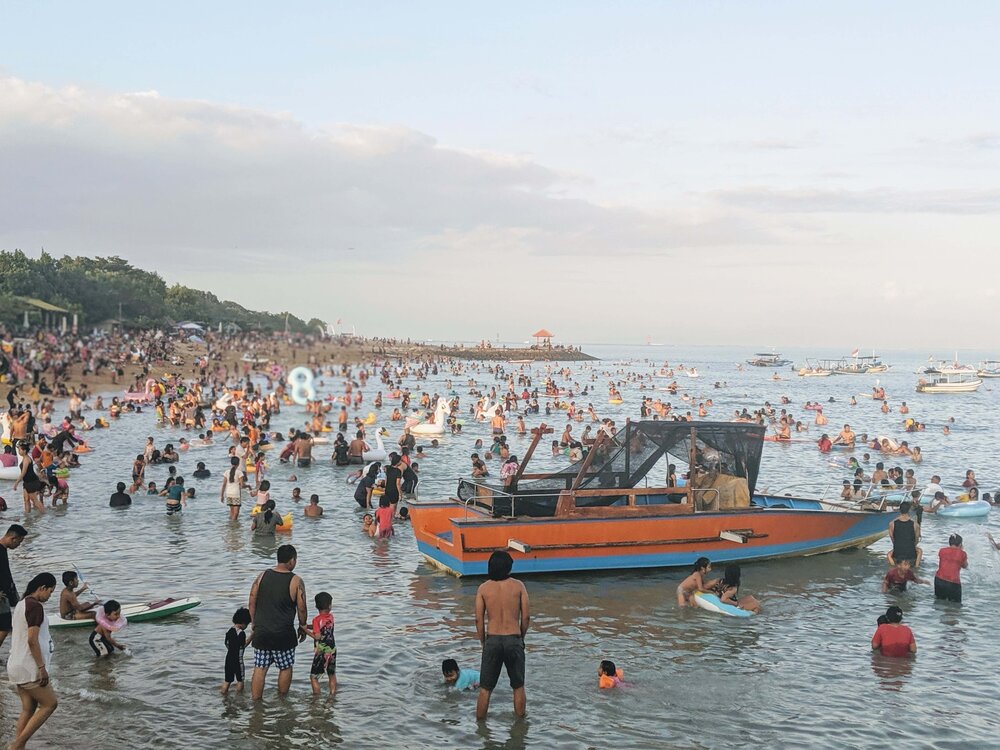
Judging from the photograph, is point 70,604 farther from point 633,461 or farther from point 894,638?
point 894,638

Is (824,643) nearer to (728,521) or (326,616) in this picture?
(728,521)

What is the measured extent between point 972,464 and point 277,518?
98.3 feet

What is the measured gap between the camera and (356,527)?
2012 cm

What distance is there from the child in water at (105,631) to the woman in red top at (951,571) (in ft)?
40.6

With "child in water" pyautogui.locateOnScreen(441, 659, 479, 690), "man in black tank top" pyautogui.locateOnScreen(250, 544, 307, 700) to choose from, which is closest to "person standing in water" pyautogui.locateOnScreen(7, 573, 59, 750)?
"man in black tank top" pyautogui.locateOnScreen(250, 544, 307, 700)

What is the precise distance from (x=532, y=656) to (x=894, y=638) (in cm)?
487

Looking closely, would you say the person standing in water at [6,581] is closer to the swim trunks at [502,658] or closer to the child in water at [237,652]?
the child in water at [237,652]

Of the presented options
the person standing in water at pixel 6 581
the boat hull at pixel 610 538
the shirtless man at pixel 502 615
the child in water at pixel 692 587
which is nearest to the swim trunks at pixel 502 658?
the shirtless man at pixel 502 615

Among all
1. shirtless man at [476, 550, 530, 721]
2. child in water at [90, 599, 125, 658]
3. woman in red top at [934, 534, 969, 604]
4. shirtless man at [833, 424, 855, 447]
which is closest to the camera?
shirtless man at [476, 550, 530, 721]

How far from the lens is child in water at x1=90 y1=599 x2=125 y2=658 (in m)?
10.9

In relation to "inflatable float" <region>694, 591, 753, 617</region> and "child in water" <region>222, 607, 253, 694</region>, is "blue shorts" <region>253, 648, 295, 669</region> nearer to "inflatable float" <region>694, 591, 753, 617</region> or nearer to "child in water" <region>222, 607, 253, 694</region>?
"child in water" <region>222, 607, 253, 694</region>

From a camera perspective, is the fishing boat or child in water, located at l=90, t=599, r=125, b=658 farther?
the fishing boat

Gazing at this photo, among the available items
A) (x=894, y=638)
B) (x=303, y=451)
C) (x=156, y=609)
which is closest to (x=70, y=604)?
(x=156, y=609)

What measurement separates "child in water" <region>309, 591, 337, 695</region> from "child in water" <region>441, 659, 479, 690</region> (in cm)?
129
